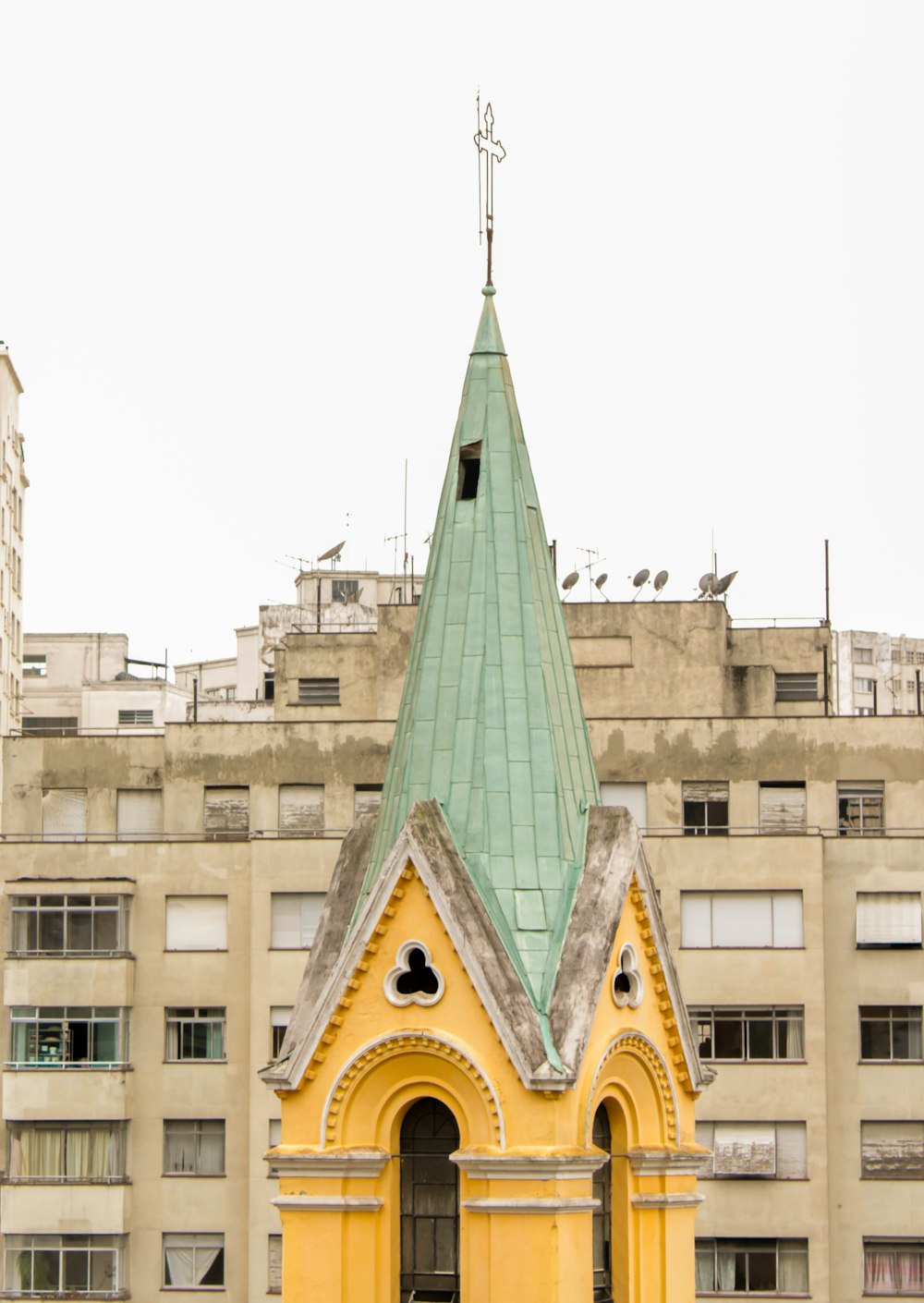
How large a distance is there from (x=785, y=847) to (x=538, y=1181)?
57.8 m

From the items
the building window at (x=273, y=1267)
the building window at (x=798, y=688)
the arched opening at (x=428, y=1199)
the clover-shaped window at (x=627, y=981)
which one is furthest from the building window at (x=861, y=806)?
the arched opening at (x=428, y=1199)

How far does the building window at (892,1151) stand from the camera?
9219cm

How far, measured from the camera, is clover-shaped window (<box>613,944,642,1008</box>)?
36812mm

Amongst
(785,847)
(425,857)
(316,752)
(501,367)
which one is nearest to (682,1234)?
(425,857)

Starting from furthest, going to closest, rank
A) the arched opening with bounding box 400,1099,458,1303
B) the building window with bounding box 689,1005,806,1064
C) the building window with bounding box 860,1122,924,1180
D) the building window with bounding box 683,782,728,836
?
the building window with bounding box 683,782,728,836, the building window with bounding box 860,1122,924,1180, the building window with bounding box 689,1005,806,1064, the arched opening with bounding box 400,1099,458,1303

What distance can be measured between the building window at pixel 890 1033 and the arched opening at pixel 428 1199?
57.5m

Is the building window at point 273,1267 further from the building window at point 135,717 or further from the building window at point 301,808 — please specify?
the building window at point 135,717

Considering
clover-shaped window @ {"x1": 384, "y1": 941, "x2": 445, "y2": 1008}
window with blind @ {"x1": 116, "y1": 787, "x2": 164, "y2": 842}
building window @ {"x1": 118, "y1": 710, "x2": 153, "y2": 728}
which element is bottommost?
clover-shaped window @ {"x1": 384, "y1": 941, "x2": 445, "y2": 1008}

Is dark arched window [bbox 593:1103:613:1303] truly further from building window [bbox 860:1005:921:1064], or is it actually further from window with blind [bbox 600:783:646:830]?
window with blind [bbox 600:783:646:830]

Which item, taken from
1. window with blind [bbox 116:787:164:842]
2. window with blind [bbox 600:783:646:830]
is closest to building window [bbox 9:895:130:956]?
window with blind [bbox 116:787:164:842]

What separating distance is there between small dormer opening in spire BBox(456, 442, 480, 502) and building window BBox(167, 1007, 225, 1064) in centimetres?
5840

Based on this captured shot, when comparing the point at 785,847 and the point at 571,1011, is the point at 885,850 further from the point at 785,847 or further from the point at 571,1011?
the point at 571,1011

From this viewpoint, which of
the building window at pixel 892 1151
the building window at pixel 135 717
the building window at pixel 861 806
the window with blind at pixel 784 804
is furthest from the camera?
the building window at pixel 135 717

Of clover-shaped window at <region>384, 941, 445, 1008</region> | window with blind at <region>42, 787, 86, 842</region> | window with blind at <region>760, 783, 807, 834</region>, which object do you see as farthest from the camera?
window with blind at <region>42, 787, 86, 842</region>
